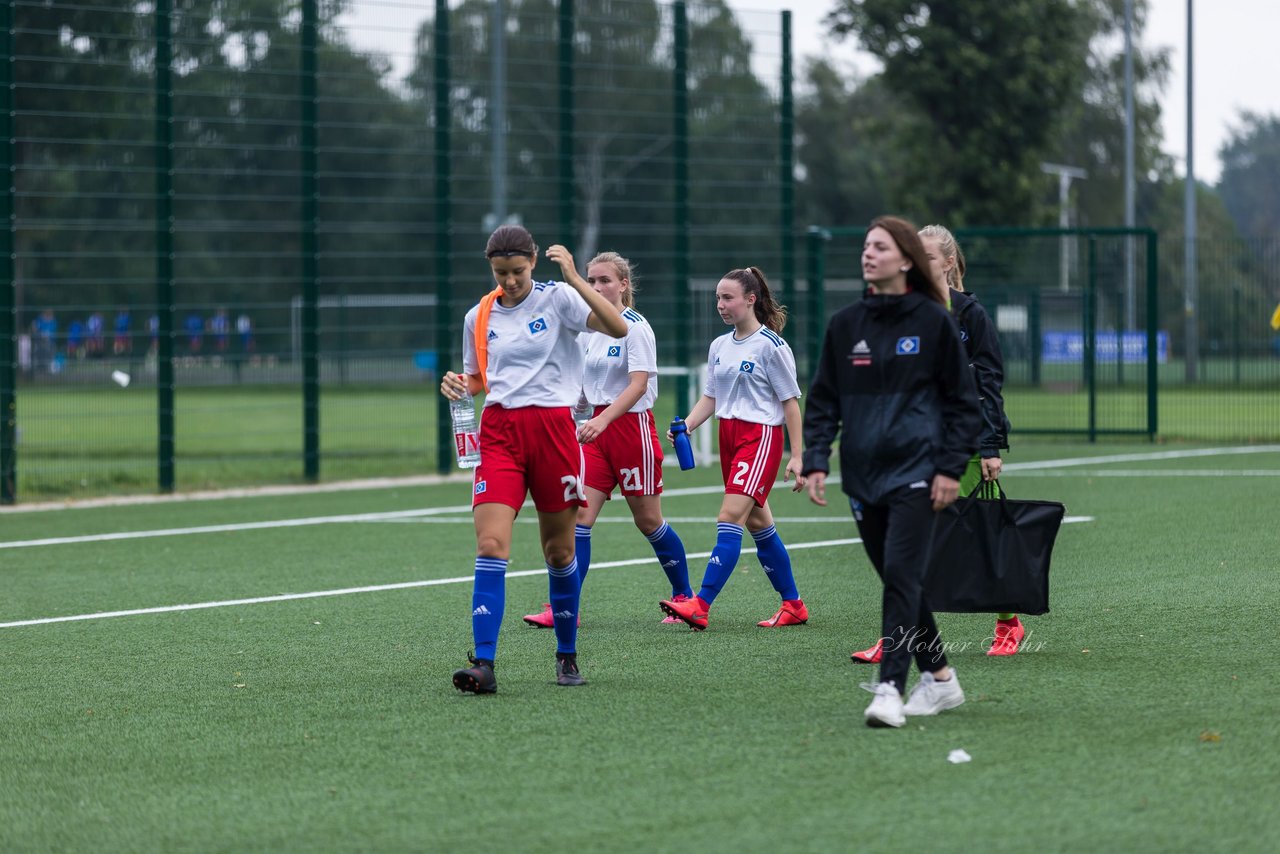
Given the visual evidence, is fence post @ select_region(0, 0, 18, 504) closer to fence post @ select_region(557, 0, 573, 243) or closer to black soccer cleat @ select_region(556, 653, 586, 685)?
fence post @ select_region(557, 0, 573, 243)

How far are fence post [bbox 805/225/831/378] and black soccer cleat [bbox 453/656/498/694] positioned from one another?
14044 millimetres

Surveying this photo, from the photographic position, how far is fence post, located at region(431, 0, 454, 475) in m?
18.5

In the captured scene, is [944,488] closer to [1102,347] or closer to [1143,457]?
[1143,457]

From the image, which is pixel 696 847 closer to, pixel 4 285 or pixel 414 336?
pixel 4 285

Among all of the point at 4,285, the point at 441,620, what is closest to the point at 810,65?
the point at 4,285

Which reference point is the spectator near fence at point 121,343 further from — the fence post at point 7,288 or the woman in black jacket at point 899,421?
the woman in black jacket at point 899,421

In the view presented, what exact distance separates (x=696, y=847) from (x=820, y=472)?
1.93 m

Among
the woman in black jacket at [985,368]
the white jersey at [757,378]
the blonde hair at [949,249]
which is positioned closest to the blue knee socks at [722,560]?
the white jersey at [757,378]

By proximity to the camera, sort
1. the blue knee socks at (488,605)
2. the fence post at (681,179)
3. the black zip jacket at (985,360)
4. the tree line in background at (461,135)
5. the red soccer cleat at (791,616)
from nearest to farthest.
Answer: the blue knee socks at (488,605) → the black zip jacket at (985,360) → the red soccer cleat at (791,616) → the tree line in background at (461,135) → the fence post at (681,179)

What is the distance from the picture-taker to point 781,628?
8.50 m

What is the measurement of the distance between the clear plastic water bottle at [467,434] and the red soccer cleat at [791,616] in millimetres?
2104

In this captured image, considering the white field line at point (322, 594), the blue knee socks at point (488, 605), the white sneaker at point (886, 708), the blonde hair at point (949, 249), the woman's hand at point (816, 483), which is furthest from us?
the white field line at point (322, 594)

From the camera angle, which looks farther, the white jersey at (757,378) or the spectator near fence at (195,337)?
the spectator near fence at (195,337)

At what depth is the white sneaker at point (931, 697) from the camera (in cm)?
631
